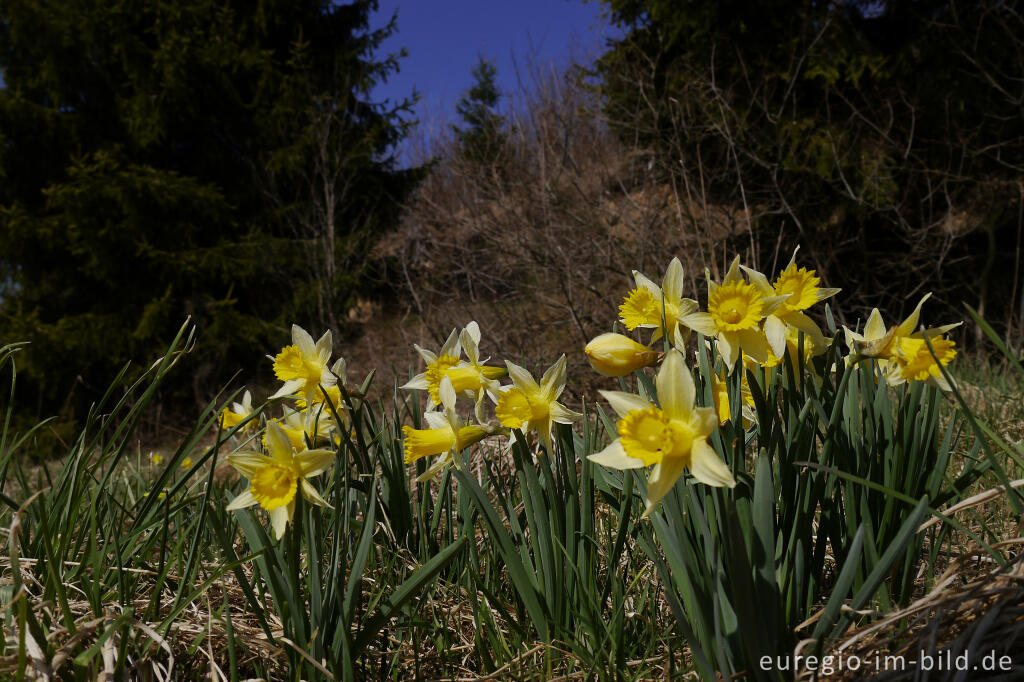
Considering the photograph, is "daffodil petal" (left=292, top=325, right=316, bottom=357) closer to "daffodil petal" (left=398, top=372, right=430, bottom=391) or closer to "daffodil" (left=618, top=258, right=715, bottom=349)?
"daffodil petal" (left=398, top=372, right=430, bottom=391)

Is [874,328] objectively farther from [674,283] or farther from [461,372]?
[461,372]

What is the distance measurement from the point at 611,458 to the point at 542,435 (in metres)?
0.26

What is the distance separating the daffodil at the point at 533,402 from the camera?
3.47ft

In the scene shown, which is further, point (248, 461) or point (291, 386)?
point (291, 386)

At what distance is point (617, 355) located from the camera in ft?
3.29

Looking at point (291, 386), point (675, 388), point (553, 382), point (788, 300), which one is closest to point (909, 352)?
point (788, 300)

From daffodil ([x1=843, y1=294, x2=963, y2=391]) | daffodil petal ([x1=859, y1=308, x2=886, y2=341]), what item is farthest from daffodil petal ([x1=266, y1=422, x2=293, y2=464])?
daffodil petal ([x1=859, y1=308, x2=886, y2=341])

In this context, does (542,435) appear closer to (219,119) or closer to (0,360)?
(0,360)

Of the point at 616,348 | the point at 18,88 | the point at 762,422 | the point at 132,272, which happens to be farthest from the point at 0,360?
the point at 18,88

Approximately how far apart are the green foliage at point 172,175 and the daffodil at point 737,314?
7491mm

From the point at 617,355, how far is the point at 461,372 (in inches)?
12.3

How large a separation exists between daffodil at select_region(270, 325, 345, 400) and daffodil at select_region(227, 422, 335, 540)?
0.25 metres

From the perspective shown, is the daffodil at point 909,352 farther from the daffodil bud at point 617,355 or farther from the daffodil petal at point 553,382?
the daffodil petal at point 553,382

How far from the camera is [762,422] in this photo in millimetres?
982
